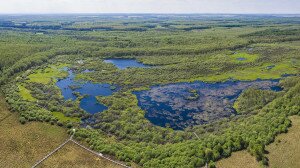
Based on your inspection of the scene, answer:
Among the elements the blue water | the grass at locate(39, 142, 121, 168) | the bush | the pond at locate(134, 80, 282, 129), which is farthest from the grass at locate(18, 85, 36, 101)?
the blue water

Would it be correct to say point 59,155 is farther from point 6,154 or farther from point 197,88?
point 197,88

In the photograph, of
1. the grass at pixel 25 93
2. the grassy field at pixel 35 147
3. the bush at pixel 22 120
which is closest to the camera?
the grassy field at pixel 35 147

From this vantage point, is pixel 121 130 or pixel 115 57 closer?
pixel 121 130

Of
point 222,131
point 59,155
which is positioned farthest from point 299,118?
point 59,155

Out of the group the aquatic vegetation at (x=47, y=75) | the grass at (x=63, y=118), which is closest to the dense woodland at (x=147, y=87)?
the aquatic vegetation at (x=47, y=75)

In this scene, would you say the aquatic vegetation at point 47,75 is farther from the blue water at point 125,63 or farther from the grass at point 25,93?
the blue water at point 125,63

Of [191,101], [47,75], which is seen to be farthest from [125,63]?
[191,101]
